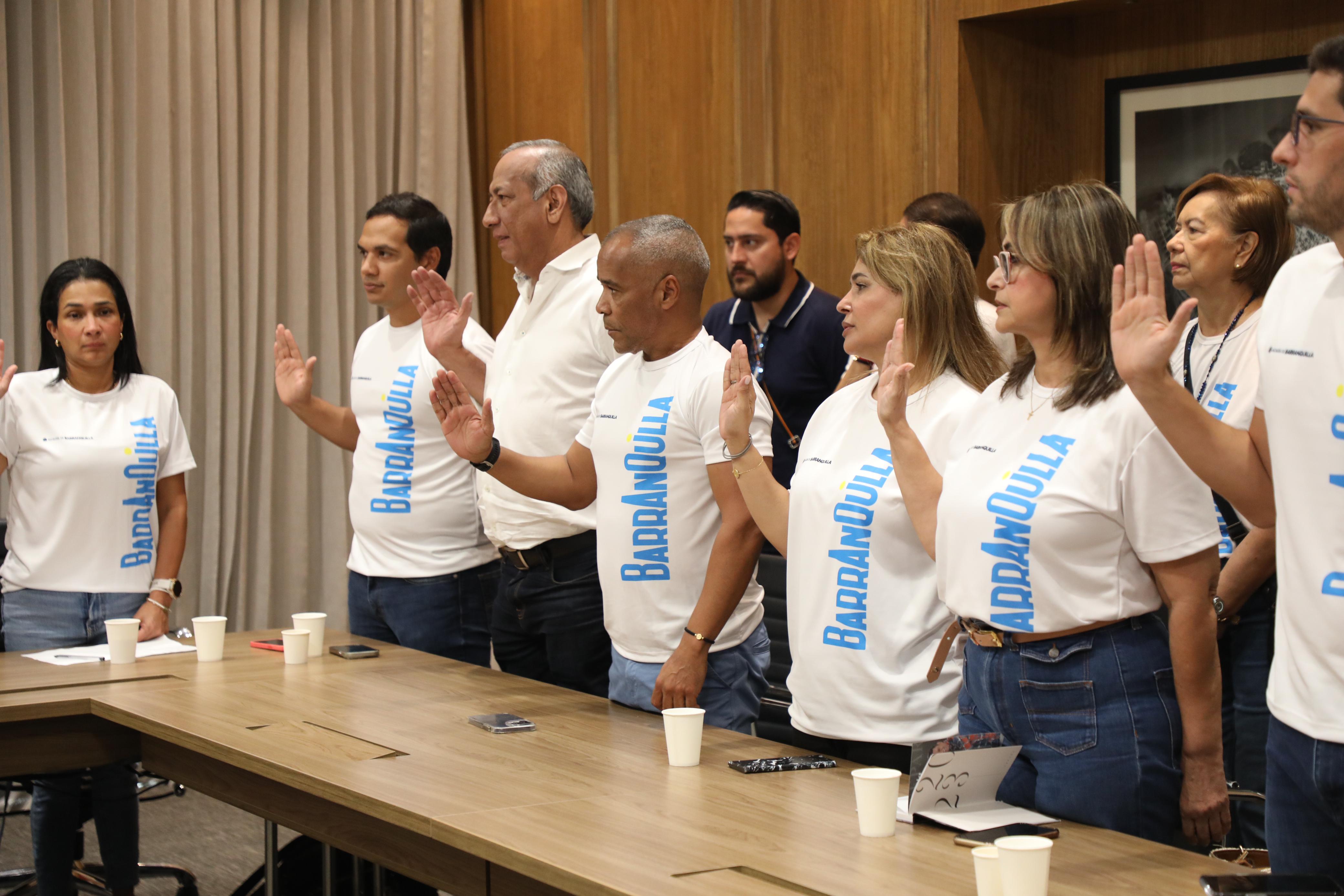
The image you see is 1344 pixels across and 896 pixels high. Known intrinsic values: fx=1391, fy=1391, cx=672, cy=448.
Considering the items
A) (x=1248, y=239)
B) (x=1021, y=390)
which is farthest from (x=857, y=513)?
(x=1248, y=239)

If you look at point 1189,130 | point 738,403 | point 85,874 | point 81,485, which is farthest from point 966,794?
point 1189,130

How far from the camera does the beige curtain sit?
494 centimetres

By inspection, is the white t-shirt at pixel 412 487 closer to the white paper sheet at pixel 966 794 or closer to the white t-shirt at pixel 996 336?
the white t-shirt at pixel 996 336

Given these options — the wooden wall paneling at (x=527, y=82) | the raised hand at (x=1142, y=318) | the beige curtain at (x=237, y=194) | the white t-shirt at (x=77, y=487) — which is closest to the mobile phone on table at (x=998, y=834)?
the raised hand at (x=1142, y=318)

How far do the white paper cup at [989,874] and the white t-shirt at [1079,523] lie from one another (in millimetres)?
485

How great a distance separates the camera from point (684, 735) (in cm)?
214

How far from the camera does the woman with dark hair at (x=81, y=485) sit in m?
3.43

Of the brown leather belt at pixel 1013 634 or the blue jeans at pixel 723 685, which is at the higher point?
the brown leather belt at pixel 1013 634

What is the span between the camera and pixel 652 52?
17.4 feet

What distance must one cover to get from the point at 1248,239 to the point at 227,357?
3.94 metres

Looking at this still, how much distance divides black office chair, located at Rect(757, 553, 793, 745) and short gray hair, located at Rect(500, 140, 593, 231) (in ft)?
3.12

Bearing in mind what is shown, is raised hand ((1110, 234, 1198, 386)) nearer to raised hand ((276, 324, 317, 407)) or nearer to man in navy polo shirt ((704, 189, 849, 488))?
man in navy polo shirt ((704, 189, 849, 488))

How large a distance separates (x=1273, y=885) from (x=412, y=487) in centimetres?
239

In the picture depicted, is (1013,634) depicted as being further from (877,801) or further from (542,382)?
(542,382)
